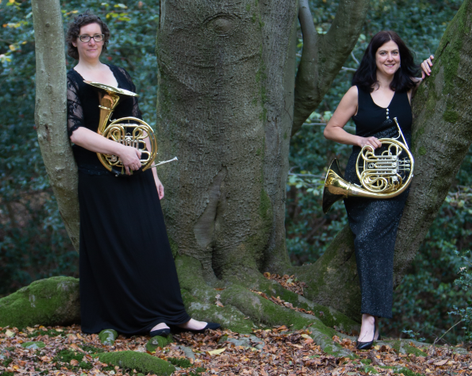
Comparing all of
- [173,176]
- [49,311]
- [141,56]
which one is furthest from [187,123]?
[141,56]

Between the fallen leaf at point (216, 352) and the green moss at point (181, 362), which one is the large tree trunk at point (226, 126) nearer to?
the fallen leaf at point (216, 352)

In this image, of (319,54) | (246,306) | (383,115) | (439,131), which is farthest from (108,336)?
(319,54)

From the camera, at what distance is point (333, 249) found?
15.2 feet

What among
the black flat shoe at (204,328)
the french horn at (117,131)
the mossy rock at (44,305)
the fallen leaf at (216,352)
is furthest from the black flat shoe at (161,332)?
the french horn at (117,131)

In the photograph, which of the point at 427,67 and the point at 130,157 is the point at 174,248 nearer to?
the point at 130,157

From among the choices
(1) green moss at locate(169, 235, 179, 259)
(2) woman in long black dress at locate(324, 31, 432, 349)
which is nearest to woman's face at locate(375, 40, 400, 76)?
(2) woman in long black dress at locate(324, 31, 432, 349)

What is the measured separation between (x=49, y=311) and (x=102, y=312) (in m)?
0.47

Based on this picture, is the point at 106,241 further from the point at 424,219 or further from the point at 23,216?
the point at 23,216

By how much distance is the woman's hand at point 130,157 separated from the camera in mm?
3729

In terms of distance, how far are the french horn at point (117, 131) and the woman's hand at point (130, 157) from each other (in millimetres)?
56

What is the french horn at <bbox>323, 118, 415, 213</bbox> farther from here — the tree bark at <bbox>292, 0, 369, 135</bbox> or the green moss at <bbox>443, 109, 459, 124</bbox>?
the tree bark at <bbox>292, 0, 369, 135</bbox>

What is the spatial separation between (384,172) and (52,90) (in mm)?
2407

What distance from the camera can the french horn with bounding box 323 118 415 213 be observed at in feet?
13.2

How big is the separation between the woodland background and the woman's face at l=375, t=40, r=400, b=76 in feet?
8.61
